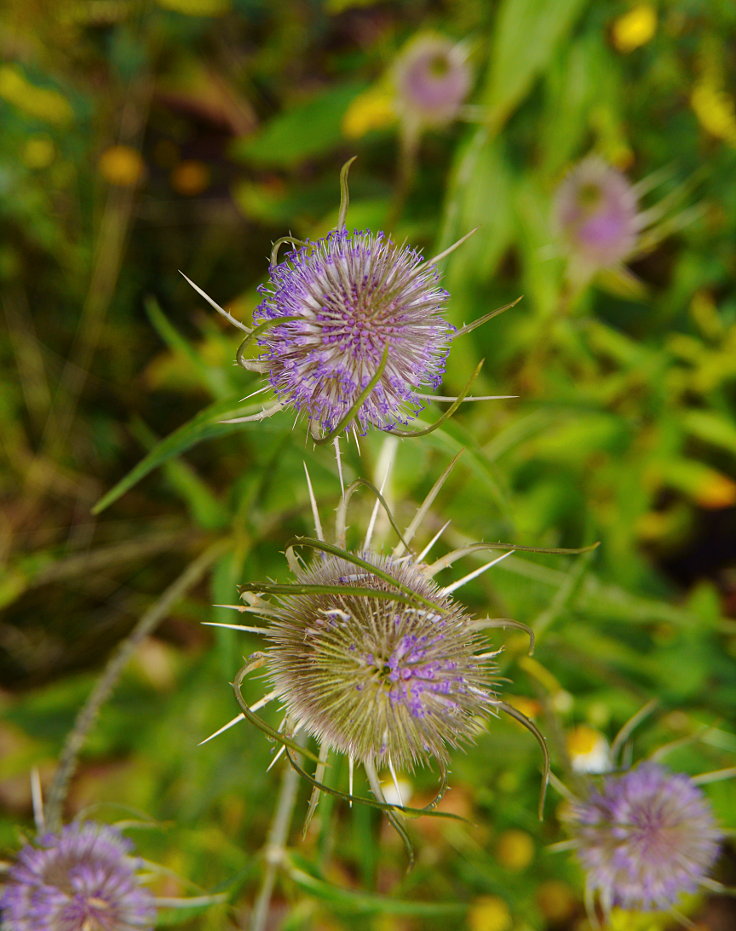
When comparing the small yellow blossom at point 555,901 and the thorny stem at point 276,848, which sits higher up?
the small yellow blossom at point 555,901

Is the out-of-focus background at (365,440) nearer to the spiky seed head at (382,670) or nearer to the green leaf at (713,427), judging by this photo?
the green leaf at (713,427)

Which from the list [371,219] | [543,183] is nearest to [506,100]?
[543,183]

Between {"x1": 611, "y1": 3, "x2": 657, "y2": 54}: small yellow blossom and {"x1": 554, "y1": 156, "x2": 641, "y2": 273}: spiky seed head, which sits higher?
{"x1": 611, "y1": 3, "x2": 657, "y2": 54}: small yellow blossom

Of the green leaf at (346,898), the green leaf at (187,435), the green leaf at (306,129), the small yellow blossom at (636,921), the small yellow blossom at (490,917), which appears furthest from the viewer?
the green leaf at (306,129)

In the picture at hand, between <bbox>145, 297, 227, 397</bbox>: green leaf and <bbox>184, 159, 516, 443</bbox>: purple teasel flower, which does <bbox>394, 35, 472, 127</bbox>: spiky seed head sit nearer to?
<bbox>145, 297, 227, 397</bbox>: green leaf

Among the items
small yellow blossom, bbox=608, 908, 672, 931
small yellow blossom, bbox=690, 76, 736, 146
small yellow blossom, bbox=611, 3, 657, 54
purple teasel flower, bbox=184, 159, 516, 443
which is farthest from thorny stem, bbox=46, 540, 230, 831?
small yellow blossom, bbox=690, 76, 736, 146

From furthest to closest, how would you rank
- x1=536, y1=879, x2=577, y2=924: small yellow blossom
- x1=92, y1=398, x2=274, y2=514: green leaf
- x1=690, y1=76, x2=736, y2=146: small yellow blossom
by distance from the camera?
x1=536, y1=879, x2=577, y2=924: small yellow blossom → x1=690, y1=76, x2=736, y2=146: small yellow blossom → x1=92, y1=398, x2=274, y2=514: green leaf

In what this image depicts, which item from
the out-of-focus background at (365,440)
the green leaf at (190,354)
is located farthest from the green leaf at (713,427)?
the green leaf at (190,354)
